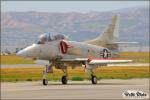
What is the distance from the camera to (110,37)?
48469 millimetres

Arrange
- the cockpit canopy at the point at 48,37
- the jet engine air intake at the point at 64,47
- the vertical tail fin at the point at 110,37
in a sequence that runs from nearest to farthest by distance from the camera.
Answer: the cockpit canopy at the point at 48,37, the jet engine air intake at the point at 64,47, the vertical tail fin at the point at 110,37

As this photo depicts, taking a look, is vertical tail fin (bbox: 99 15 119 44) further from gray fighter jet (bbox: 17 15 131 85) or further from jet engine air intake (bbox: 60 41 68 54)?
jet engine air intake (bbox: 60 41 68 54)

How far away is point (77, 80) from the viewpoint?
4712 centimetres

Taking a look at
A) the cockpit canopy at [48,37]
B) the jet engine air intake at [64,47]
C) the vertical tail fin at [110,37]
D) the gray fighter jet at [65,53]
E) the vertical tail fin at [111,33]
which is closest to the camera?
the gray fighter jet at [65,53]

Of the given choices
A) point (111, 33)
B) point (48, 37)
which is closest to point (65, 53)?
point (48, 37)

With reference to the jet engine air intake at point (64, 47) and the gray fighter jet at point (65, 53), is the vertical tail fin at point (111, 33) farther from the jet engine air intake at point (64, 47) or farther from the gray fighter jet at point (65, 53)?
the jet engine air intake at point (64, 47)

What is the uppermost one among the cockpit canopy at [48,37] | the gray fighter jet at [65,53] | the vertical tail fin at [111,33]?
the vertical tail fin at [111,33]

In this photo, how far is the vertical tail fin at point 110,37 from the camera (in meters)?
47.8

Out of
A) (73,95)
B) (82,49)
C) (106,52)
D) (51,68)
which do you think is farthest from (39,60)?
(73,95)

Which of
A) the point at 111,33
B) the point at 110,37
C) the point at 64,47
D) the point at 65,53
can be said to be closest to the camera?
the point at 64,47

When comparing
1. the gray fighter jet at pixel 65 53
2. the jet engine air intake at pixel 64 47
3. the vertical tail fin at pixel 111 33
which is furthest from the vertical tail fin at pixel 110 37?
the jet engine air intake at pixel 64 47

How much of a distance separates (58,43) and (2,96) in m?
14.3

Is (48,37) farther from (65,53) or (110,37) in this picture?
(110,37)

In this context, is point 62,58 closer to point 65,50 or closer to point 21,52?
point 65,50
